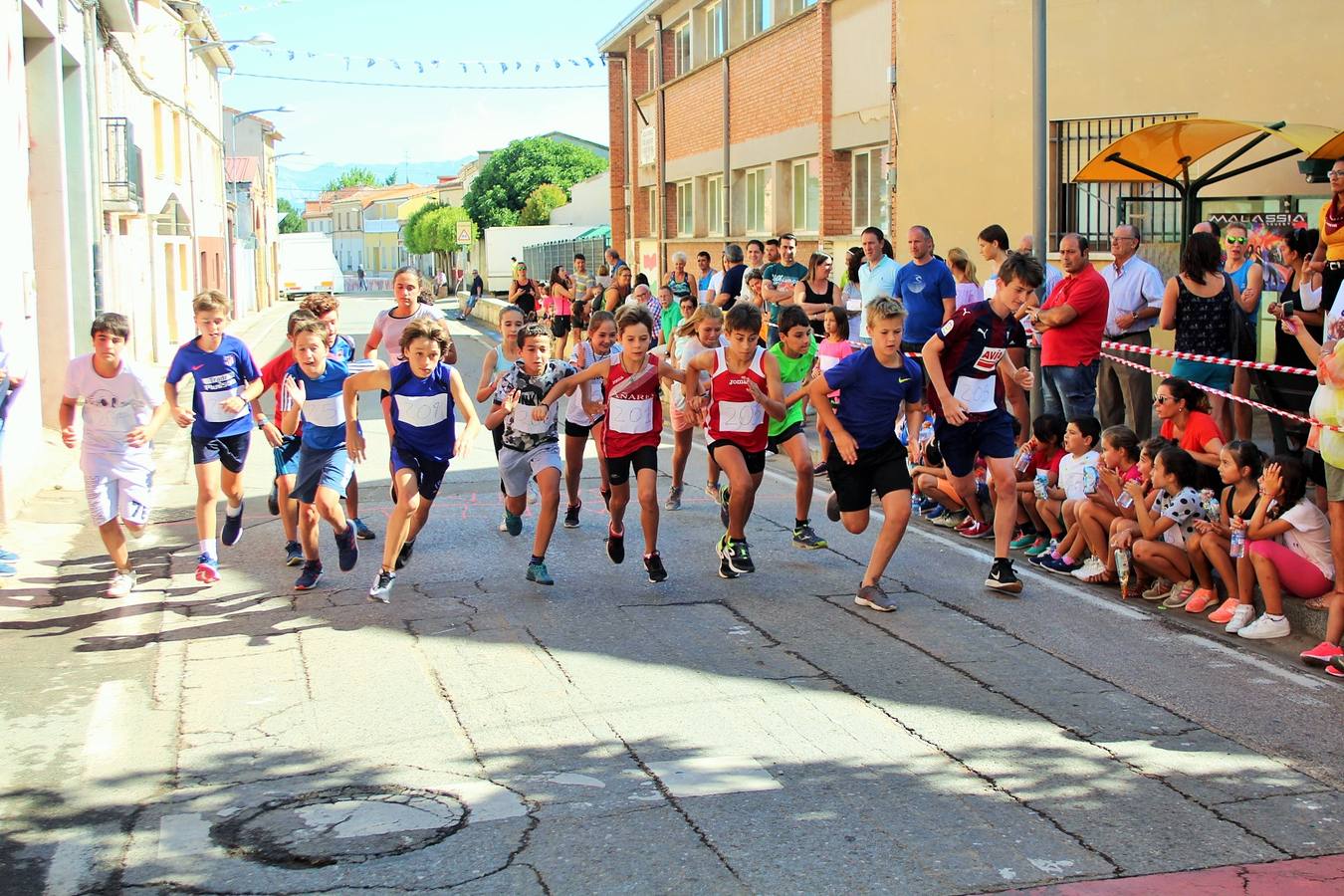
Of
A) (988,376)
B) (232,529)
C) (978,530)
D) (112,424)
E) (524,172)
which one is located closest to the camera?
(112,424)

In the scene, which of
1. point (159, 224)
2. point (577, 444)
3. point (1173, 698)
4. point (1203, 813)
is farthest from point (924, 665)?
point (159, 224)

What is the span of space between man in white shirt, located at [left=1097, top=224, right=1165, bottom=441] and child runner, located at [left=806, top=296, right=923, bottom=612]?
3.25 meters

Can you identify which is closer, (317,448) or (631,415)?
(317,448)

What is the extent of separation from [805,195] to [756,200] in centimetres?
330

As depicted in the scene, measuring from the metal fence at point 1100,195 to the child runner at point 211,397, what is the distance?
9382mm

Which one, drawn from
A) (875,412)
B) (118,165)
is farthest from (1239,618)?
(118,165)

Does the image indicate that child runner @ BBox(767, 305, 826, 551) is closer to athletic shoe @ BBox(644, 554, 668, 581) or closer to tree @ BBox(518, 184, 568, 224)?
athletic shoe @ BBox(644, 554, 668, 581)

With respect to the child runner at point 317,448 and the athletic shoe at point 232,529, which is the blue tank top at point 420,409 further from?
the athletic shoe at point 232,529

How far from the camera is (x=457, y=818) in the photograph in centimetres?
513

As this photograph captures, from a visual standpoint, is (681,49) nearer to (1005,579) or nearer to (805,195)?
(805,195)

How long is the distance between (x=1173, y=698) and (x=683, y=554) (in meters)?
3.96

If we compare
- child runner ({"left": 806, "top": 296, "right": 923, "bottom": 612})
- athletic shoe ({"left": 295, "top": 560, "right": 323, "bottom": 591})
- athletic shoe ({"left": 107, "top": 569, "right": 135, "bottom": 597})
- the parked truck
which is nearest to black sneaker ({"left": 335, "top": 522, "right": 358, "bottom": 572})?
athletic shoe ({"left": 295, "top": 560, "right": 323, "bottom": 591})

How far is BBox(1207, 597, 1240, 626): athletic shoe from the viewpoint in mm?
7812

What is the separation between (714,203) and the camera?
31531mm
